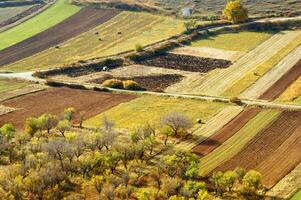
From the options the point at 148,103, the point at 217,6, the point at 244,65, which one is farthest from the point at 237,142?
the point at 217,6

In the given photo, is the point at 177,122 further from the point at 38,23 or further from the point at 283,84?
the point at 38,23

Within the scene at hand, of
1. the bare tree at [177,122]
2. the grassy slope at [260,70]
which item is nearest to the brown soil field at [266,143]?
the bare tree at [177,122]

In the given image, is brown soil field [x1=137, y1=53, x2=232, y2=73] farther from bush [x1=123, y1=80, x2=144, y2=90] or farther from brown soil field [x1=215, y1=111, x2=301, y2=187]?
brown soil field [x1=215, y1=111, x2=301, y2=187]

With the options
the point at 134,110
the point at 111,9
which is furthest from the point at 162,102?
the point at 111,9

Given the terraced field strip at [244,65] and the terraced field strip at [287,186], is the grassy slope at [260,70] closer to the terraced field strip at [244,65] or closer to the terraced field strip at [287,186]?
the terraced field strip at [244,65]

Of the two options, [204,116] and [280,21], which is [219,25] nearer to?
[280,21]

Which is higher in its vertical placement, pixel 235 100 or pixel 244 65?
pixel 235 100

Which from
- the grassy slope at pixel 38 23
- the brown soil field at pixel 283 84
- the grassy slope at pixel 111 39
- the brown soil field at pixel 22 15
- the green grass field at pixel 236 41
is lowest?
the brown soil field at pixel 283 84
